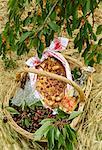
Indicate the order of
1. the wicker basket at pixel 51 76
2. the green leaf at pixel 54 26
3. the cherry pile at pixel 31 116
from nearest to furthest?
the green leaf at pixel 54 26
the wicker basket at pixel 51 76
the cherry pile at pixel 31 116

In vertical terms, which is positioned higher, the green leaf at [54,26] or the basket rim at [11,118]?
the green leaf at [54,26]

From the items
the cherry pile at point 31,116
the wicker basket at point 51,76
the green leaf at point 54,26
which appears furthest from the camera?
the cherry pile at point 31,116

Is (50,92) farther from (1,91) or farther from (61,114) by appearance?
(61,114)

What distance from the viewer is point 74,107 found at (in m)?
2.21

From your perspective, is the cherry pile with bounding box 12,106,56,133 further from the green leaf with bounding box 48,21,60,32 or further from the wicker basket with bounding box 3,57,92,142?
the green leaf with bounding box 48,21,60,32

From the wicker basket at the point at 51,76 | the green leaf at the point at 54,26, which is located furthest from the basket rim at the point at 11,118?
the green leaf at the point at 54,26

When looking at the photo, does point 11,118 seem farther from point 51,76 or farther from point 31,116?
point 51,76

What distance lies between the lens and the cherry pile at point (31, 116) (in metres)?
2.14

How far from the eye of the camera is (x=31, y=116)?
2.21 meters

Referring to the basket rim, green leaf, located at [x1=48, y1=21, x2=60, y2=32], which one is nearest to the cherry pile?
the basket rim

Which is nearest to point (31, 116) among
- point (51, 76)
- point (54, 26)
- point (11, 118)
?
point (11, 118)

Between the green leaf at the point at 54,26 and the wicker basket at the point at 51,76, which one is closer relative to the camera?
the green leaf at the point at 54,26

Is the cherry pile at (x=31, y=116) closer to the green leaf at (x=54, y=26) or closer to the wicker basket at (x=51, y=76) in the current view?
the wicker basket at (x=51, y=76)

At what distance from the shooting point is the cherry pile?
214 centimetres
